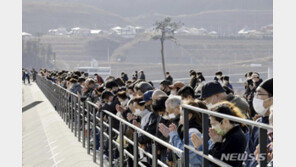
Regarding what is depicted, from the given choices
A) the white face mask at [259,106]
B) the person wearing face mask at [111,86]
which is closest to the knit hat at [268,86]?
the white face mask at [259,106]

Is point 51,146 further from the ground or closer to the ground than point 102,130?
closer to the ground

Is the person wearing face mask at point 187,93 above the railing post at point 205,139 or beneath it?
above

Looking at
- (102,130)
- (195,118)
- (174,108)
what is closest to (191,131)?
(195,118)

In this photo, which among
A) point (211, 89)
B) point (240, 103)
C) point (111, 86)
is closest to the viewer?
point (211, 89)

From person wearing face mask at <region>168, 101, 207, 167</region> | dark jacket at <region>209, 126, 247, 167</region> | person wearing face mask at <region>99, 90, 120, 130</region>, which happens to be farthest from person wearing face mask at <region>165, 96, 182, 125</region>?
person wearing face mask at <region>99, 90, 120, 130</region>

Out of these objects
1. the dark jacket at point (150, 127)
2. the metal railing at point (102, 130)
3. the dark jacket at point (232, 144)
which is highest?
the dark jacket at point (232, 144)

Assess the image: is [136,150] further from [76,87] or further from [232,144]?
[76,87]

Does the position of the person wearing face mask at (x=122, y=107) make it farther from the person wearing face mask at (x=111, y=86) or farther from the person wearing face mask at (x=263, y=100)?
the person wearing face mask at (x=263, y=100)

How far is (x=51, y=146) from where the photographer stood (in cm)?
1536

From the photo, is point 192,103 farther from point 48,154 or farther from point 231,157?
point 48,154

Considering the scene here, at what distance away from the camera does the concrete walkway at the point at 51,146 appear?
12.2 metres

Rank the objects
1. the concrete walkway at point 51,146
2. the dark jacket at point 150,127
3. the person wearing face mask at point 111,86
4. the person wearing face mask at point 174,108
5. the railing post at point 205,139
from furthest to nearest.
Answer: the concrete walkway at point 51,146, the person wearing face mask at point 111,86, the dark jacket at point 150,127, the person wearing face mask at point 174,108, the railing post at point 205,139

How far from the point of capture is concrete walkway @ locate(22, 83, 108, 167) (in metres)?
12.2
